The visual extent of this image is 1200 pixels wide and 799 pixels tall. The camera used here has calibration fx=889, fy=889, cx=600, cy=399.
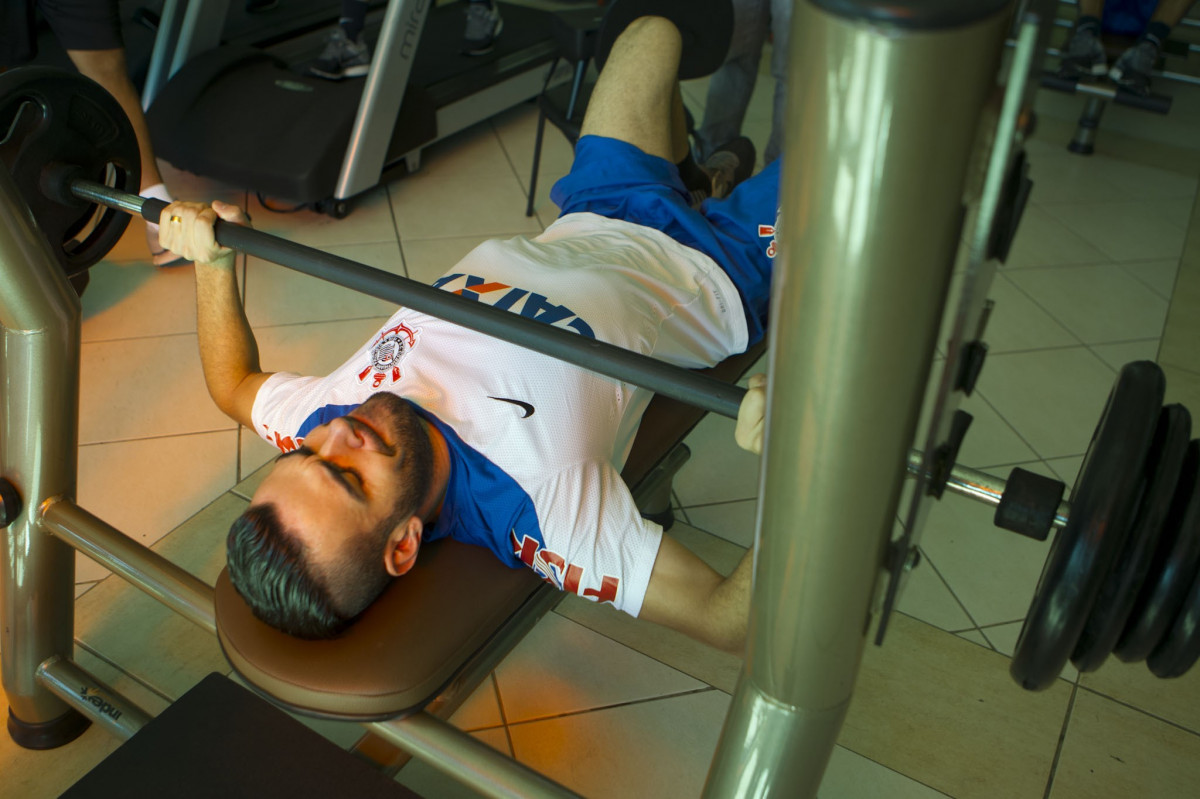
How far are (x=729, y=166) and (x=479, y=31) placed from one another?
178 cm

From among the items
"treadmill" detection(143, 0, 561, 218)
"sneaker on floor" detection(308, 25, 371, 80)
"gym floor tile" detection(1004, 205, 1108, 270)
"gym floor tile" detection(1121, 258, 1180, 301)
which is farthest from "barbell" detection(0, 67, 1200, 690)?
"sneaker on floor" detection(308, 25, 371, 80)

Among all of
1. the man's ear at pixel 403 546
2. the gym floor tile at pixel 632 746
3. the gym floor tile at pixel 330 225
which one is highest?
the man's ear at pixel 403 546

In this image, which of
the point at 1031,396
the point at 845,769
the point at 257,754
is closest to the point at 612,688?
the point at 845,769

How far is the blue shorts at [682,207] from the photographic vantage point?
1688 millimetres

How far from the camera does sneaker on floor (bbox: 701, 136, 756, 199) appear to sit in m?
2.21

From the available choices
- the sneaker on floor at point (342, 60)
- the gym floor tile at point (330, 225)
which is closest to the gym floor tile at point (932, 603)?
the gym floor tile at point (330, 225)

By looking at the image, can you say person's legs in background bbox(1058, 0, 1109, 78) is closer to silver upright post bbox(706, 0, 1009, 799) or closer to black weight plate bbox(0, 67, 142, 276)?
black weight plate bbox(0, 67, 142, 276)

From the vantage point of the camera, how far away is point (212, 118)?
2.80m

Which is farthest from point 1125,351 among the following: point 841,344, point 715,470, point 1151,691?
point 841,344

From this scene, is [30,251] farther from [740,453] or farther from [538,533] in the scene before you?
[740,453]

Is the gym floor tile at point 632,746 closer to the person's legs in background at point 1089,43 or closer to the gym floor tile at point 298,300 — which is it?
the gym floor tile at point 298,300

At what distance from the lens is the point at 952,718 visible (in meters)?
1.57

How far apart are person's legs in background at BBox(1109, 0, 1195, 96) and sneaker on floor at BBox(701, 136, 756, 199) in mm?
1702

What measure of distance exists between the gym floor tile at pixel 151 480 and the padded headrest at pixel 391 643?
82 cm
